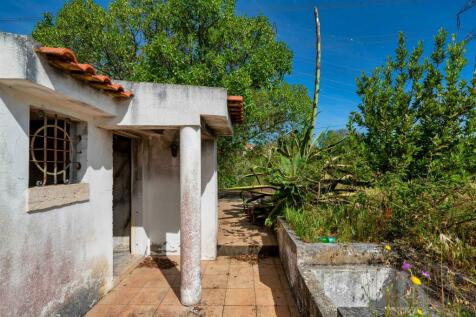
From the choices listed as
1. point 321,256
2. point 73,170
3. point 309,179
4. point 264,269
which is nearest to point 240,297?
point 264,269

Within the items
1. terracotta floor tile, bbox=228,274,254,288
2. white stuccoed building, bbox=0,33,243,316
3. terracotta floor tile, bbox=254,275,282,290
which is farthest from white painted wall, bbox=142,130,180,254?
terracotta floor tile, bbox=254,275,282,290

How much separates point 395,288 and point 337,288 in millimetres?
797

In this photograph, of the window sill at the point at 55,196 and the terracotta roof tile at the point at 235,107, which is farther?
the terracotta roof tile at the point at 235,107

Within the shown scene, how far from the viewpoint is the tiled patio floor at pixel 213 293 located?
13.2 ft

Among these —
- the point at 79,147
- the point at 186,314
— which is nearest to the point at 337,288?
the point at 186,314

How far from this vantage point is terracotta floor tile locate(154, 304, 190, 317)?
12.9 feet

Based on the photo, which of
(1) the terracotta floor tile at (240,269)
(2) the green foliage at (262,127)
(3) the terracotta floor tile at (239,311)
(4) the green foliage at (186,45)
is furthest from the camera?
(2) the green foliage at (262,127)

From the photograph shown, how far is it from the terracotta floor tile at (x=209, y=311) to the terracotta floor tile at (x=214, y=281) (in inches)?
27.5

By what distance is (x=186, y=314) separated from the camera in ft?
13.0

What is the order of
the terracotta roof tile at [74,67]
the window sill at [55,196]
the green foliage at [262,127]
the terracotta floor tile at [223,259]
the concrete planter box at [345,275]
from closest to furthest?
the terracotta roof tile at [74,67], the window sill at [55,196], the concrete planter box at [345,275], the terracotta floor tile at [223,259], the green foliage at [262,127]

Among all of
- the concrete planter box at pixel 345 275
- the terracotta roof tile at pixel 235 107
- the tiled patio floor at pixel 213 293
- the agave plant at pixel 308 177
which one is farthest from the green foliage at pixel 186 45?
the concrete planter box at pixel 345 275

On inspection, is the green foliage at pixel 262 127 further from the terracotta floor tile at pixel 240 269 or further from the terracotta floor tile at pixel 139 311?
the terracotta floor tile at pixel 139 311

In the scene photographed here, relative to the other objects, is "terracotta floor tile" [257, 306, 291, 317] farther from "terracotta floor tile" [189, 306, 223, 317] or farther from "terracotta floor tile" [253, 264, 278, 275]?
"terracotta floor tile" [253, 264, 278, 275]

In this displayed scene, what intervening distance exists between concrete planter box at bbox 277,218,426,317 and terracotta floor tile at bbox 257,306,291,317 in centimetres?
23
